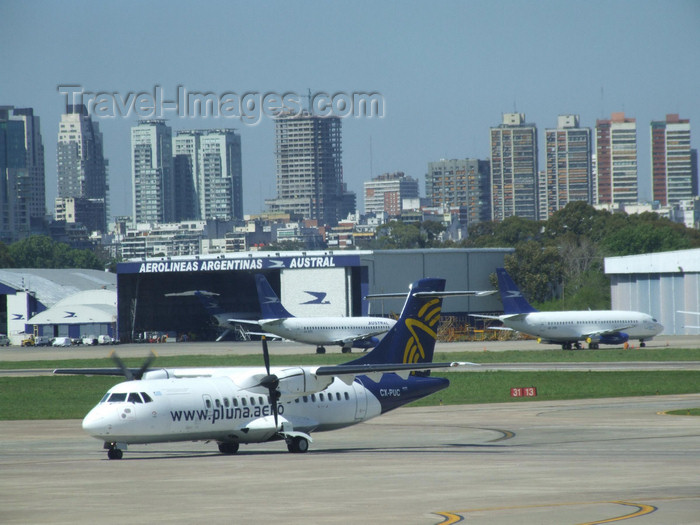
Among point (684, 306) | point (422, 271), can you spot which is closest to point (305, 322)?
point (422, 271)

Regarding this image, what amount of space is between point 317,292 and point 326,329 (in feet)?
76.5

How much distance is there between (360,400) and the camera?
35.9 m

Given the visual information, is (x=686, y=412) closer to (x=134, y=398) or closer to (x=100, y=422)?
(x=134, y=398)

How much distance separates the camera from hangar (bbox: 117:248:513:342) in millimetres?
114375

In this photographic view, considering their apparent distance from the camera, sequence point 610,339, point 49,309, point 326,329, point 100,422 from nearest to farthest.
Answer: point 100,422 → point 610,339 → point 326,329 → point 49,309

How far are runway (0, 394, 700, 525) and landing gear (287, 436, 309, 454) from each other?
0.63m

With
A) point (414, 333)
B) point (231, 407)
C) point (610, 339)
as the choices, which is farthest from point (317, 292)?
point (231, 407)

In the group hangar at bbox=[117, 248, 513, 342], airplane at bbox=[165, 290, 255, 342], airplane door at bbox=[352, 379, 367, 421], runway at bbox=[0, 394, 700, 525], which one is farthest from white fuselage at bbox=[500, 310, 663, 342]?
airplane door at bbox=[352, 379, 367, 421]

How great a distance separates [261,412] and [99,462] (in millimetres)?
5444

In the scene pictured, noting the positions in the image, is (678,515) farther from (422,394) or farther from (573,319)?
(573,319)

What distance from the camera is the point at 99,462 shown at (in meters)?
30.5

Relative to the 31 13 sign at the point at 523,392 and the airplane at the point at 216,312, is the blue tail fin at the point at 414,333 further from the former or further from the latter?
the airplane at the point at 216,312

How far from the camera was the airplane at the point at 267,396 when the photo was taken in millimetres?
30578

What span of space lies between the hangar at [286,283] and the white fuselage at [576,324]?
93.2 ft
